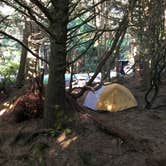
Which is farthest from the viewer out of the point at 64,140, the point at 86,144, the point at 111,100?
the point at 111,100

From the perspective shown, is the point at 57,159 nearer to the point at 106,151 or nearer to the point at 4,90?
the point at 106,151

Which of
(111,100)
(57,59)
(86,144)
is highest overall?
(57,59)

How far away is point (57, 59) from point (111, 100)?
4.32 metres

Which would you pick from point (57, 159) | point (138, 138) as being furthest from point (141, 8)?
point (57, 159)

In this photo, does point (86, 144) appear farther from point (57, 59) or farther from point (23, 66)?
point (23, 66)

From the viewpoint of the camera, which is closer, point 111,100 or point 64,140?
point 64,140

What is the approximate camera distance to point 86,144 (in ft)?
23.4

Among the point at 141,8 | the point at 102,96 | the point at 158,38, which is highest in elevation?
the point at 141,8

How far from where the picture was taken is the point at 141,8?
1128cm

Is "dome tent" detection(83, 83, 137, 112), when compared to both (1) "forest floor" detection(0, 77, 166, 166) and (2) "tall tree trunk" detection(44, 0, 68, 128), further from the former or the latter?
(2) "tall tree trunk" detection(44, 0, 68, 128)

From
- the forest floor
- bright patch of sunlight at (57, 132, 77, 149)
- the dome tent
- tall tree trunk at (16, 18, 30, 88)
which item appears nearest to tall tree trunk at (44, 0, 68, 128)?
bright patch of sunlight at (57, 132, 77, 149)

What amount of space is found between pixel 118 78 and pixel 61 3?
455 inches

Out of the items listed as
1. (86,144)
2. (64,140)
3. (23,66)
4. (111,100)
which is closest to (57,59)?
(64,140)

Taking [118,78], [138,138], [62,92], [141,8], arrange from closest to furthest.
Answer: [138,138]
[62,92]
[141,8]
[118,78]
